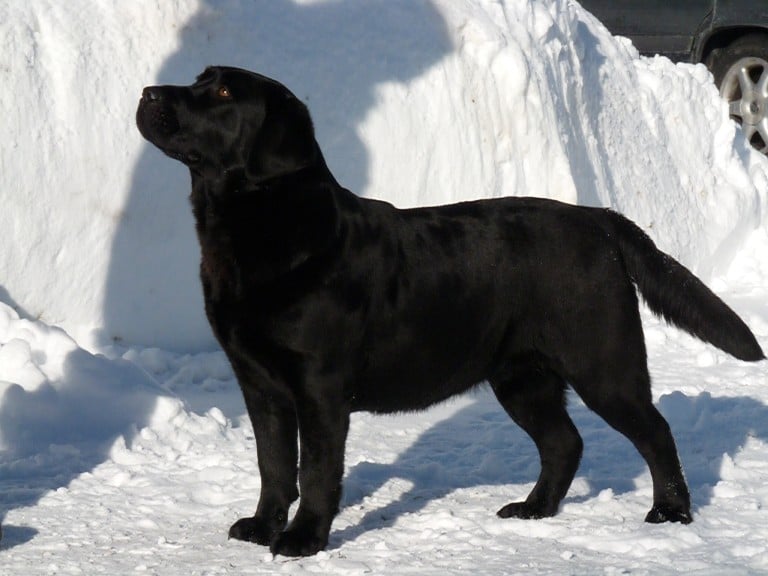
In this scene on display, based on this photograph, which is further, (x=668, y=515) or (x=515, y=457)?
(x=515, y=457)

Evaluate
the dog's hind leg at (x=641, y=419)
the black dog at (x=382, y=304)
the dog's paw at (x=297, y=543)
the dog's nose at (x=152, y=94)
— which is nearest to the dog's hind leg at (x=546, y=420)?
the black dog at (x=382, y=304)

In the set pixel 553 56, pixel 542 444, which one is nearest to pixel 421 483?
pixel 542 444

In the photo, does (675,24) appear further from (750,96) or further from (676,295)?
(676,295)

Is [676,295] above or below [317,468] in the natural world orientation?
above

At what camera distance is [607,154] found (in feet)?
30.4

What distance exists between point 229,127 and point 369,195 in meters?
3.55

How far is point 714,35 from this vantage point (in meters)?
11.5

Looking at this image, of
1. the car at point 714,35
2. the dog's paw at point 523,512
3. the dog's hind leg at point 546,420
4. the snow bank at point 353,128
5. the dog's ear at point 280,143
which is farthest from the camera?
the car at point 714,35

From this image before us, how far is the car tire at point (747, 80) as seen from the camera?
11.0 m

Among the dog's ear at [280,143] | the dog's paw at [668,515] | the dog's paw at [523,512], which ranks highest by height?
the dog's ear at [280,143]

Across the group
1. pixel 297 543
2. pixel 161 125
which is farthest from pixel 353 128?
pixel 297 543

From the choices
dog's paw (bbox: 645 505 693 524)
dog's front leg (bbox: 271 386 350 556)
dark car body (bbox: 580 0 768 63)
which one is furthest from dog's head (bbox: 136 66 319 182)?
dark car body (bbox: 580 0 768 63)

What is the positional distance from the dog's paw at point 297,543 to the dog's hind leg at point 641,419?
110 centimetres

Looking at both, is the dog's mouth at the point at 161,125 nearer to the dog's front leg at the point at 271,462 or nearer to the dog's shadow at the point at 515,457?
the dog's front leg at the point at 271,462
